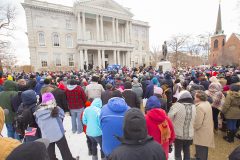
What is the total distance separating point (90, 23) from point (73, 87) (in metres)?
42.4

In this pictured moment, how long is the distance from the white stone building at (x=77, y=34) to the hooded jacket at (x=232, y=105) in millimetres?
34620

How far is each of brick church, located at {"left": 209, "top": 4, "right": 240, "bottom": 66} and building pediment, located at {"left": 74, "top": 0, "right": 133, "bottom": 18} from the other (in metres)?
33.7

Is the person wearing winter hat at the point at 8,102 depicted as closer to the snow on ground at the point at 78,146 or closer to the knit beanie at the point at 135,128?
the snow on ground at the point at 78,146

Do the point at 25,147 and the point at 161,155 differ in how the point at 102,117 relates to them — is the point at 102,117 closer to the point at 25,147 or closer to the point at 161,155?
the point at 161,155

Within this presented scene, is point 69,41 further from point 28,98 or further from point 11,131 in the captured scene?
point 28,98

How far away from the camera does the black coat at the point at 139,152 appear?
71.2 inches

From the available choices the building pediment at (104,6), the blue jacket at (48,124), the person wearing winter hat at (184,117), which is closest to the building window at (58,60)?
the building pediment at (104,6)

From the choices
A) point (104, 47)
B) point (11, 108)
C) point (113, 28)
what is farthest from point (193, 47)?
point (11, 108)

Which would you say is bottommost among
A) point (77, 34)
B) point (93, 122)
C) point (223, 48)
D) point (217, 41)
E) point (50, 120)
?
point (93, 122)

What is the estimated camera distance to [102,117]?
2.84 m

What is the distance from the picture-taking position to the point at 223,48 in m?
53.2

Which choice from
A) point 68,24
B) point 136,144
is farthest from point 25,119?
point 68,24

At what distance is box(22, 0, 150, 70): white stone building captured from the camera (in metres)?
36.0

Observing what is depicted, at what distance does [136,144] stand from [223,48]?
63786 mm
